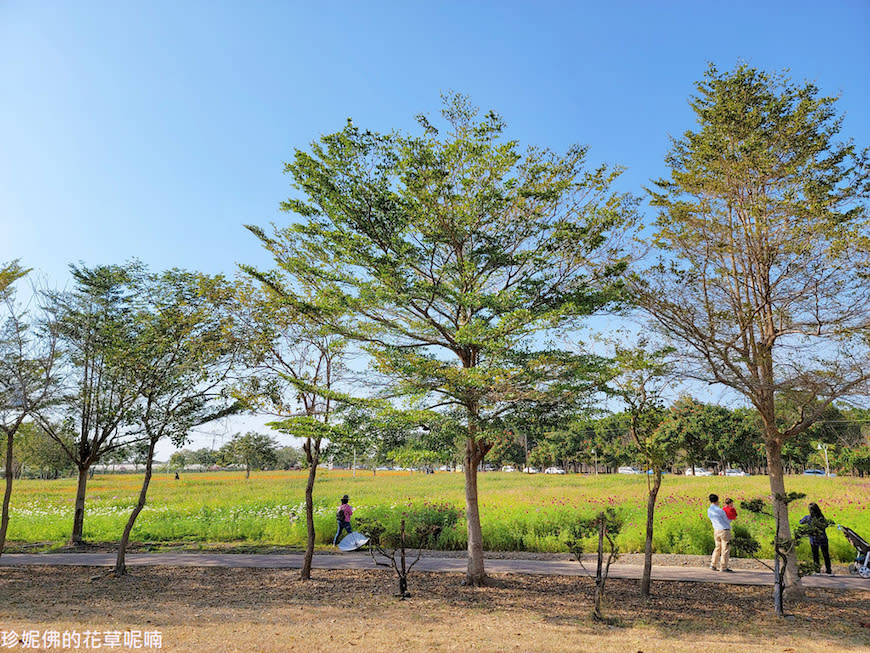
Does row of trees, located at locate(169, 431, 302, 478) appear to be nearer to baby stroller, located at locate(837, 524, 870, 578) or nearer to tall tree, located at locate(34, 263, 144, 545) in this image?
tall tree, located at locate(34, 263, 144, 545)

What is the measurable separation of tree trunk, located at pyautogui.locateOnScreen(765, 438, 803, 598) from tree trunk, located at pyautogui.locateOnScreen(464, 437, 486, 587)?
4643 millimetres

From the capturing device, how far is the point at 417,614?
24.6ft

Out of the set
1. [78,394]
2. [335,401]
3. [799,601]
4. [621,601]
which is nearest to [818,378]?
[799,601]

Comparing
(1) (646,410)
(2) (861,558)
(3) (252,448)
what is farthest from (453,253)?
(3) (252,448)

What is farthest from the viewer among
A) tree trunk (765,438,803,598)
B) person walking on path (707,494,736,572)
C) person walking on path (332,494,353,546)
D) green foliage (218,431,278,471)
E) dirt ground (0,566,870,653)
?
green foliage (218,431,278,471)

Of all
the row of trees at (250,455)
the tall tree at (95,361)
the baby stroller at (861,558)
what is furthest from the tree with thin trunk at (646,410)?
the row of trees at (250,455)

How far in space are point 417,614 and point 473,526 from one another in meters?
2.31

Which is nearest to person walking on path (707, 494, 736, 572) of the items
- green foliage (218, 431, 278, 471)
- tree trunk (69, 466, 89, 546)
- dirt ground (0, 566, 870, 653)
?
dirt ground (0, 566, 870, 653)

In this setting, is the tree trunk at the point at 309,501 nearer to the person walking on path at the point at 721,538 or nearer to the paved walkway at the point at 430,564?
the paved walkway at the point at 430,564

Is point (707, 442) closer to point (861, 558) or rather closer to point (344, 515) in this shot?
point (861, 558)

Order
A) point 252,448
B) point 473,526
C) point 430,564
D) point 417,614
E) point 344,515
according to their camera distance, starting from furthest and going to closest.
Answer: point 252,448
point 344,515
point 430,564
point 473,526
point 417,614

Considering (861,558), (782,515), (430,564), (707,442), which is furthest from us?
(707,442)

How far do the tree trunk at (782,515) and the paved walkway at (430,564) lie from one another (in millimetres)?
1057

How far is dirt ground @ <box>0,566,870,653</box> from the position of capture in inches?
237
